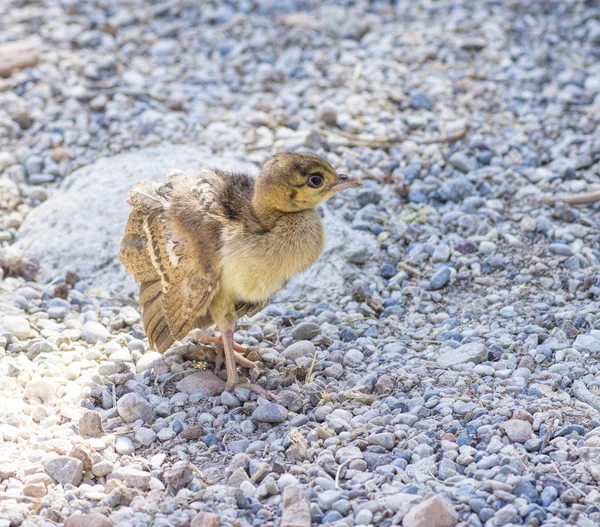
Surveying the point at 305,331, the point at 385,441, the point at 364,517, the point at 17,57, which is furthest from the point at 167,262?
the point at 17,57

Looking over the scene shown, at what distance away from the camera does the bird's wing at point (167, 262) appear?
15.9ft

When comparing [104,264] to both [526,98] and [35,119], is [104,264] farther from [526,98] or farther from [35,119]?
[526,98]

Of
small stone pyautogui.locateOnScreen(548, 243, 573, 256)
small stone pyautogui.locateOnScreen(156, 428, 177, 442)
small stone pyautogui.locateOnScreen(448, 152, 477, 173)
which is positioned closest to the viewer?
small stone pyautogui.locateOnScreen(156, 428, 177, 442)

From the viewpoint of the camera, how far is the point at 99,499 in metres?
4.11

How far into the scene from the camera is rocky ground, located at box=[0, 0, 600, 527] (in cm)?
410

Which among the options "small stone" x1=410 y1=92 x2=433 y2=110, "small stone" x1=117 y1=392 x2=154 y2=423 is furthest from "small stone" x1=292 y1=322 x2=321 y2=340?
"small stone" x1=410 y1=92 x2=433 y2=110

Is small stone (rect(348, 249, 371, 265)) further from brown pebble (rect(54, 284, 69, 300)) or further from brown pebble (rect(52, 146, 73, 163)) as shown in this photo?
brown pebble (rect(52, 146, 73, 163))

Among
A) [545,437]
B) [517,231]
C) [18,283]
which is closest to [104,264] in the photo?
[18,283]

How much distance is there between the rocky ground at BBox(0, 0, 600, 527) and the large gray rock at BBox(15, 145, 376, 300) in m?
0.07

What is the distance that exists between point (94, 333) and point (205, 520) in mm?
2098

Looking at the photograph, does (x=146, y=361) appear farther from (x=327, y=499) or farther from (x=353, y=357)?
(x=327, y=499)

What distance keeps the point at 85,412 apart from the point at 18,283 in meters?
1.83

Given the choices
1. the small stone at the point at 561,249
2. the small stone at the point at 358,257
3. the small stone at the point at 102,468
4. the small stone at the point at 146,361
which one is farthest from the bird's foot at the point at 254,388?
the small stone at the point at 561,249

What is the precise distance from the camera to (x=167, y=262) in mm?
4988
